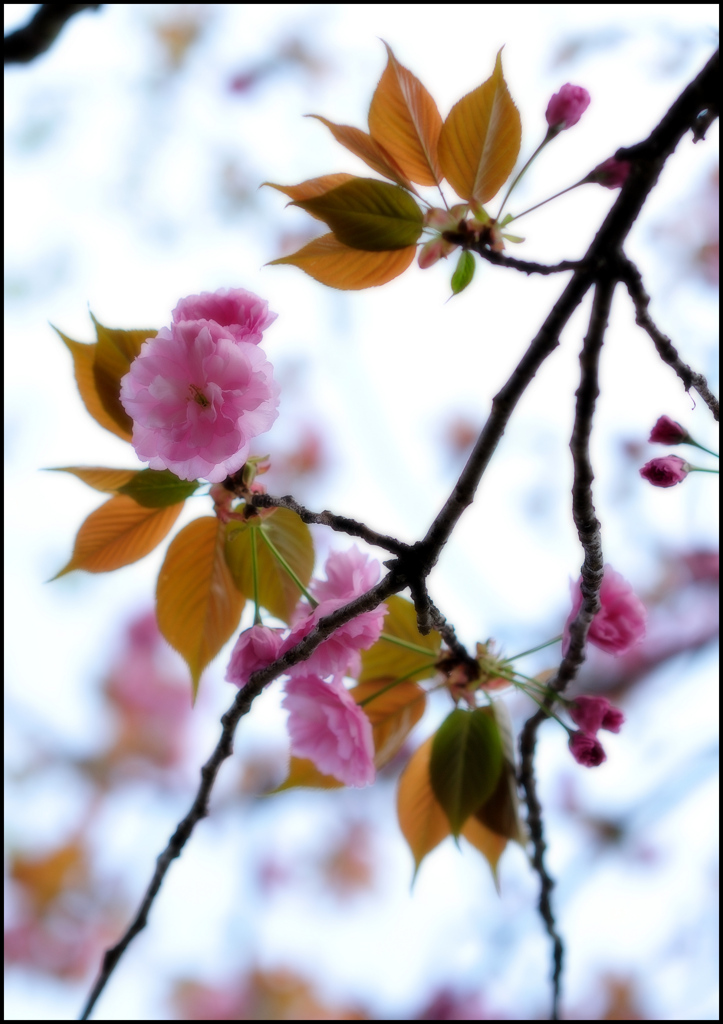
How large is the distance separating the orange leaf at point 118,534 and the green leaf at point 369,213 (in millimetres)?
389

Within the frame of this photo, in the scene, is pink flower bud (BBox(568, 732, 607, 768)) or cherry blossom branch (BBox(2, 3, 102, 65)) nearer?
pink flower bud (BBox(568, 732, 607, 768))

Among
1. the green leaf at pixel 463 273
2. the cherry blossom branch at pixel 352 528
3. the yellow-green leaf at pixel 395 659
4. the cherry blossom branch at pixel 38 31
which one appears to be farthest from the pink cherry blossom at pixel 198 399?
the cherry blossom branch at pixel 38 31

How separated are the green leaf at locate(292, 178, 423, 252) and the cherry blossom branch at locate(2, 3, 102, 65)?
526 mm

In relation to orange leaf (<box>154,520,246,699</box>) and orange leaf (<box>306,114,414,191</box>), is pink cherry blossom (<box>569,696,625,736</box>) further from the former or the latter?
orange leaf (<box>306,114,414,191</box>)

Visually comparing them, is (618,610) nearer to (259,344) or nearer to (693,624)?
(259,344)

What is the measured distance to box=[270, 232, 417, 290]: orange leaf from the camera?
75cm

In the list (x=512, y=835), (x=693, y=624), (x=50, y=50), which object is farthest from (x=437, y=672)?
(x=693, y=624)

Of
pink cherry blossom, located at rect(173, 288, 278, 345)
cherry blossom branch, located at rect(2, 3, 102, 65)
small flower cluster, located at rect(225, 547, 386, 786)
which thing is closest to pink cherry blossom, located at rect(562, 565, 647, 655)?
small flower cluster, located at rect(225, 547, 386, 786)

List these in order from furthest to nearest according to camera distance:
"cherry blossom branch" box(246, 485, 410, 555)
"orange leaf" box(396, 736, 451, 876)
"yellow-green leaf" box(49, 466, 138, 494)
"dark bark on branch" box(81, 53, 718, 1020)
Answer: "orange leaf" box(396, 736, 451, 876), "yellow-green leaf" box(49, 466, 138, 494), "cherry blossom branch" box(246, 485, 410, 555), "dark bark on branch" box(81, 53, 718, 1020)

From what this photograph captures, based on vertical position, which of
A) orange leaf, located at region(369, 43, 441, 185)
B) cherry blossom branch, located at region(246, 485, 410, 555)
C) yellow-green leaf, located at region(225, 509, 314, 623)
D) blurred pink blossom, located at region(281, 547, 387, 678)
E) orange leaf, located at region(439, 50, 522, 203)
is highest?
orange leaf, located at region(369, 43, 441, 185)

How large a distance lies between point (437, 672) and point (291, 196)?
605 mm

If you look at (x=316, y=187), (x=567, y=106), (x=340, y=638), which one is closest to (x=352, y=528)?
(x=340, y=638)

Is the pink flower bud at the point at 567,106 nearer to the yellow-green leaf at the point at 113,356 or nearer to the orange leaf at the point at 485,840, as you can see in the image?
the yellow-green leaf at the point at 113,356

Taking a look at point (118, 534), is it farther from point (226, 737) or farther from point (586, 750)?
point (586, 750)
